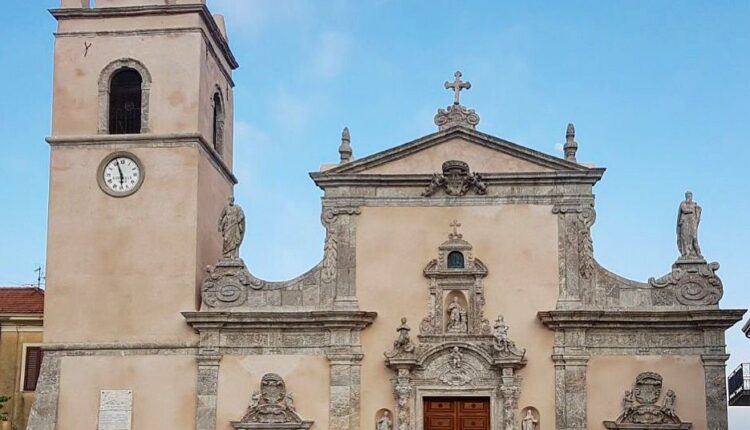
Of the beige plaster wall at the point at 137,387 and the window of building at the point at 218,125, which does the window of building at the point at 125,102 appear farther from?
the beige plaster wall at the point at 137,387

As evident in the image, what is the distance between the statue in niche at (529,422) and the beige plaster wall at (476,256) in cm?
22

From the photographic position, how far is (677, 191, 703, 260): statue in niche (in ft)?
77.7

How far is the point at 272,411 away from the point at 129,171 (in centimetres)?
579

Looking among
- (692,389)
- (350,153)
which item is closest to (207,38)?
(350,153)

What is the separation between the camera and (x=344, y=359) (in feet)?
78.2

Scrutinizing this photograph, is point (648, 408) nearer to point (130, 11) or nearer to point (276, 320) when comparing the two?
point (276, 320)

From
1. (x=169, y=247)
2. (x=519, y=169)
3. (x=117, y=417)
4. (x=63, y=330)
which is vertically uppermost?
(x=519, y=169)

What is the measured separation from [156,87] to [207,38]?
5.45 feet

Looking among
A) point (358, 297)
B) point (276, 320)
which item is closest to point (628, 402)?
point (358, 297)

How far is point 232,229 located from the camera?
24500mm

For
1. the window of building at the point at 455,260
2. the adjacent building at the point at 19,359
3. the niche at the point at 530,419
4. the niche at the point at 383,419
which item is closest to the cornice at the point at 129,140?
the adjacent building at the point at 19,359

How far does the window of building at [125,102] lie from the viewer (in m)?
25.6

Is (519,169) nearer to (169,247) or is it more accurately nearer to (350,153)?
(350,153)

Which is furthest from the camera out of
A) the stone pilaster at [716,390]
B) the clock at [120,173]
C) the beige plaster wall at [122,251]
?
the clock at [120,173]
